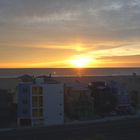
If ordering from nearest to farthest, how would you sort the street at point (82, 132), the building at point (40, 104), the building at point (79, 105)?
1. the street at point (82, 132)
2. the building at point (40, 104)
3. the building at point (79, 105)

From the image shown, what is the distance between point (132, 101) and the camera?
43.0 meters

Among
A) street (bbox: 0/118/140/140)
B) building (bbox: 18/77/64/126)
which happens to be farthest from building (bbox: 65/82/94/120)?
street (bbox: 0/118/140/140)

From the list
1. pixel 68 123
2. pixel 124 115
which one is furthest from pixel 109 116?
pixel 68 123

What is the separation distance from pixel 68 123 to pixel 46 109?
160 centimetres

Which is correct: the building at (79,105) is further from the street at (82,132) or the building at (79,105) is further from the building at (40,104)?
the street at (82,132)

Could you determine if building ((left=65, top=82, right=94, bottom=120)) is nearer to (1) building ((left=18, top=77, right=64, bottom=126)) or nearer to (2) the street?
(1) building ((left=18, top=77, right=64, bottom=126))

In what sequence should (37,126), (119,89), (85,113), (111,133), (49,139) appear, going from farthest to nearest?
(119,89) → (85,113) → (37,126) → (111,133) → (49,139)

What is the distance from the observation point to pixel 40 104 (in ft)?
112

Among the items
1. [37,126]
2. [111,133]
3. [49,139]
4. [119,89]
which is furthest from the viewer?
[119,89]

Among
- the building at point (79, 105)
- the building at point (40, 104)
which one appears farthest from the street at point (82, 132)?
the building at point (79, 105)

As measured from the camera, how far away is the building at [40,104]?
3388 centimetres

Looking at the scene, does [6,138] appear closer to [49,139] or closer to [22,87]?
[49,139]

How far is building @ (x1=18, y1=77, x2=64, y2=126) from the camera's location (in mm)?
33881

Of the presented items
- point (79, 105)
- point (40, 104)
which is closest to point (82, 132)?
point (40, 104)
